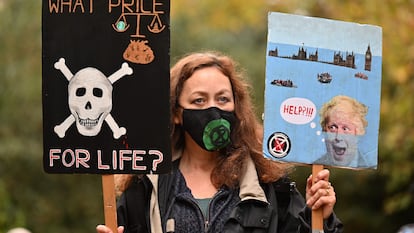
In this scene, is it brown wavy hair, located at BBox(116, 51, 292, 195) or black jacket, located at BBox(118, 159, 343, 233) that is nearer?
black jacket, located at BBox(118, 159, 343, 233)

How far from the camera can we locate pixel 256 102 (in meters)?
11.4

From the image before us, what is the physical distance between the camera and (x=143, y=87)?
15.1ft

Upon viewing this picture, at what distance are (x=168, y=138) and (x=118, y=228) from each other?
1.42ft

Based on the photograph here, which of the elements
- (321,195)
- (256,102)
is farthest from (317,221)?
(256,102)

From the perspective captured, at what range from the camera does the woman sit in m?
4.67

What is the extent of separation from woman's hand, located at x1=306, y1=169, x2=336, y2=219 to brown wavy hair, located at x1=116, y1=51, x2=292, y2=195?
0.30 m

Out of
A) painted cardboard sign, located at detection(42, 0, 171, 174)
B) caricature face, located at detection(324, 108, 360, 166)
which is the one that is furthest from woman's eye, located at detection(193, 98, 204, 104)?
caricature face, located at detection(324, 108, 360, 166)

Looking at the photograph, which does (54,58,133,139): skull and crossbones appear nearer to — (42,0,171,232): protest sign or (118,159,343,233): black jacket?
A: (42,0,171,232): protest sign

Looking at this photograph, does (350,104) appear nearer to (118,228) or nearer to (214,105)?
(214,105)

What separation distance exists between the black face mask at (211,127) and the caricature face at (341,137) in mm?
446

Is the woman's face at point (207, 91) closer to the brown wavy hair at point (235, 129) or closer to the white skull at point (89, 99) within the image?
the brown wavy hair at point (235, 129)

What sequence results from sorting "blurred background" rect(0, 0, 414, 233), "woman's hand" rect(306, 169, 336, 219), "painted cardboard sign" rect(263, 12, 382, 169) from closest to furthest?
"woman's hand" rect(306, 169, 336, 219) → "painted cardboard sign" rect(263, 12, 382, 169) → "blurred background" rect(0, 0, 414, 233)

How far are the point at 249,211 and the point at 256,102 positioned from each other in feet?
22.1

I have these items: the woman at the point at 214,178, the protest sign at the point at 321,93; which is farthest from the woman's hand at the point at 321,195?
the protest sign at the point at 321,93
